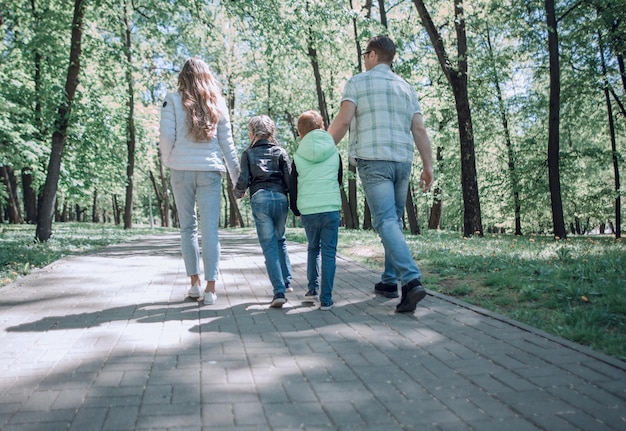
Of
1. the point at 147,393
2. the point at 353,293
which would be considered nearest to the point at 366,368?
the point at 147,393

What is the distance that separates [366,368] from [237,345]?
3.37 feet

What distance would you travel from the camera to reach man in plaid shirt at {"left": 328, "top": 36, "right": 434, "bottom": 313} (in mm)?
4941

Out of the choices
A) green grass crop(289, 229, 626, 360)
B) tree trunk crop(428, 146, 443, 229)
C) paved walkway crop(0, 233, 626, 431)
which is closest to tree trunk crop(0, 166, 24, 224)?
tree trunk crop(428, 146, 443, 229)

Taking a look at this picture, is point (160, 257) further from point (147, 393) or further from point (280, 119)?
point (280, 119)

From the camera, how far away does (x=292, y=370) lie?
319 centimetres

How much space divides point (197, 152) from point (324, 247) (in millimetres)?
1613

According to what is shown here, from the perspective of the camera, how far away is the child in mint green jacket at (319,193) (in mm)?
5004

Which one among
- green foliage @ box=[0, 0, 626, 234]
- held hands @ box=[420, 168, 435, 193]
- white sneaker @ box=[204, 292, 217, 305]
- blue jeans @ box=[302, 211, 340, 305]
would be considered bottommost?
white sneaker @ box=[204, 292, 217, 305]

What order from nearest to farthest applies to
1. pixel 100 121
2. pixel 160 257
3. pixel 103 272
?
pixel 103 272 → pixel 160 257 → pixel 100 121

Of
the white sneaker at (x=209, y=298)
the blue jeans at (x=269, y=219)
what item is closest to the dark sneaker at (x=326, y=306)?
the blue jeans at (x=269, y=219)

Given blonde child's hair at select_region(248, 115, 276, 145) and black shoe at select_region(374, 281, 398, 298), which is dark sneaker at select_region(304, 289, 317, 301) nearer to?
black shoe at select_region(374, 281, 398, 298)

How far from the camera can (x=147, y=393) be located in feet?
9.27

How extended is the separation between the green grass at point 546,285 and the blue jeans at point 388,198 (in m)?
1.02

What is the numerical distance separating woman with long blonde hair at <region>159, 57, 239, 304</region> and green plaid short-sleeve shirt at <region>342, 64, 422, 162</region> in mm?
1348
